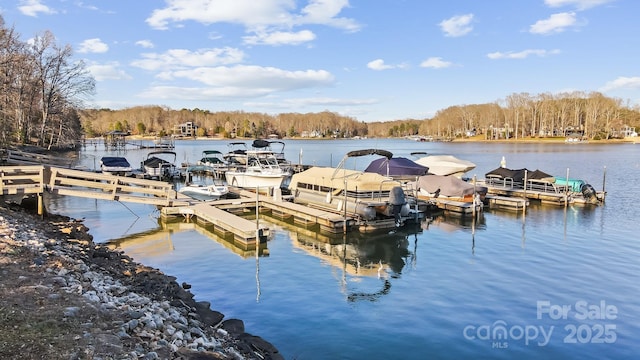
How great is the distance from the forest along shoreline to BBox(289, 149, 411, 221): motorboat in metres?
10.4

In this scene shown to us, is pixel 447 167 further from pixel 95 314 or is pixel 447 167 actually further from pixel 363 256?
pixel 95 314

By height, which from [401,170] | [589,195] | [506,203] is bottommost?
[506,203]

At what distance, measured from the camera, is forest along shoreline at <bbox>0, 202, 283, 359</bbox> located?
557 centimetres

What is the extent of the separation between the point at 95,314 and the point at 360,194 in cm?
1529

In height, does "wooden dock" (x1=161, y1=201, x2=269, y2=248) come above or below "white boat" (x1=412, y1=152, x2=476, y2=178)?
below

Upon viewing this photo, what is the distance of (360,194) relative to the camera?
21.0 m

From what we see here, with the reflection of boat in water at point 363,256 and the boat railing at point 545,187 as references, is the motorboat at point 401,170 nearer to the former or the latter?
the boat railing at point 545,187

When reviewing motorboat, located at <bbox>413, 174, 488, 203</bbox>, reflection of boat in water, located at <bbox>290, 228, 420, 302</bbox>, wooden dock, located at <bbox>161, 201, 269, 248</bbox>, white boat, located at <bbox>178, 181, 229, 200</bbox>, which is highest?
motorboat, located at <bbox>413, 174, 488, 203</bbox>

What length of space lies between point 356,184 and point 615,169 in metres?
41.5

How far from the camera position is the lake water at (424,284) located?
9.60m

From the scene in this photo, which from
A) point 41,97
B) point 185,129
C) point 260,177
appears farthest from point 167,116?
point 260,177

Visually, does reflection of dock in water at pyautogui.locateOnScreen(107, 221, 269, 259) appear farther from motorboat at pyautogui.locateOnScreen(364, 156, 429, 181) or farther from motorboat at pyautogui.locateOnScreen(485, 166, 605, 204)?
motorboat at pyautogui.locateOnScreen(485, 166, 605, 204)

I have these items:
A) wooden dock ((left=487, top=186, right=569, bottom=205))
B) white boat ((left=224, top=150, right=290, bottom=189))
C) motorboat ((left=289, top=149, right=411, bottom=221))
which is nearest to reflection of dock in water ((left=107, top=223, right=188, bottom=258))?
motorboat ((left=289, top=149, right=411, bottom=221))

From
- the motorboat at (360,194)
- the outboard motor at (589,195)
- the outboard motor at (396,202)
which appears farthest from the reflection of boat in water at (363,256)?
the outboard motor at (589,195)
